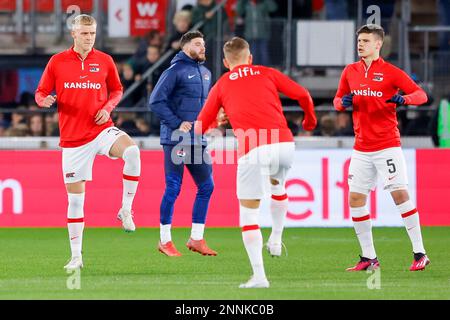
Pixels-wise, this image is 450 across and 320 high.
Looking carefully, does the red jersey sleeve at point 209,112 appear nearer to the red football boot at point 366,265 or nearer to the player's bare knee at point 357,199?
the player's bare knee at point 357,199

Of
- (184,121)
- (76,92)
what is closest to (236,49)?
(76,92)

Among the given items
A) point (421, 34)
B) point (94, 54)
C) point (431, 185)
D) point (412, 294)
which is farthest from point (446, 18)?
point (412, 294)

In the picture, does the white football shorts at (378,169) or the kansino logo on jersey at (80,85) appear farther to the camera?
the kansino logo on jersey at (80,85)

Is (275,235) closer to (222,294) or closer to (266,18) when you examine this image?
(222,294)

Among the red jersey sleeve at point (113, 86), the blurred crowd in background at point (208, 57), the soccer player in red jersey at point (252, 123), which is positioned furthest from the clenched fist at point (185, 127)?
the blurred crowd in background at point (208, 57)

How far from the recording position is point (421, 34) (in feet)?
75.0

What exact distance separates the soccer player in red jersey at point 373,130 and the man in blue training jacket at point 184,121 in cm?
206

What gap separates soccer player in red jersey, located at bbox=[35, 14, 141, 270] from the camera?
13.0 m

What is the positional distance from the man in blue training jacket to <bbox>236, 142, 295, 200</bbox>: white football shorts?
3.16 metres

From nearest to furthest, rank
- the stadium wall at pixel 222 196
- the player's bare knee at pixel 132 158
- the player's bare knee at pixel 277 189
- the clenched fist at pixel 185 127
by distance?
the player's bare knee at pixel 277 189 < the player's bare knee at pixel 132 158 < the clenched fist at pixel 185 127 < the stadium wall at pixel 222 196

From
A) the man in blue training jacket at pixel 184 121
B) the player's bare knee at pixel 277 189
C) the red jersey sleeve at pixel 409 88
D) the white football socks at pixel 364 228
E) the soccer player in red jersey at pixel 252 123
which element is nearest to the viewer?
the soccer player in red jersey at pixel 252 123

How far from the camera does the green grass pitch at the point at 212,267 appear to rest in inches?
420

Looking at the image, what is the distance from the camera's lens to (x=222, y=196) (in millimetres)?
18969

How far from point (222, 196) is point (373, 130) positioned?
6.47 metres
